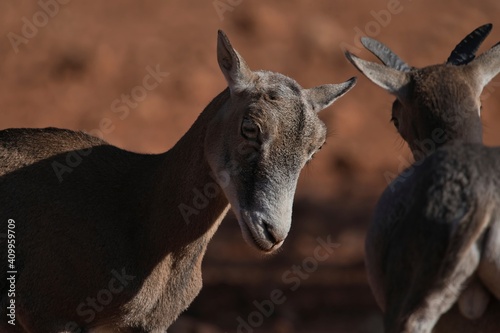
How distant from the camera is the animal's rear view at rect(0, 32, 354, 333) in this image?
301 inches

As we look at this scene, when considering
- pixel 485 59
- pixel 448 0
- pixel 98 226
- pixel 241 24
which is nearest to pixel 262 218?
pixel 98 226

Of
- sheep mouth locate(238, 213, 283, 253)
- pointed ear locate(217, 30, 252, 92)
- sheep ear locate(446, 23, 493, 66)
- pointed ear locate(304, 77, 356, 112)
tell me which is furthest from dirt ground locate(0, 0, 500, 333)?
sheep mouth locate(238, 213, 283, 253)

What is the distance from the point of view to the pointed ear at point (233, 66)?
313 inches

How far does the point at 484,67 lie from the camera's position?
27.8 feet

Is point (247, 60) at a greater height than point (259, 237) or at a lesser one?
lesser

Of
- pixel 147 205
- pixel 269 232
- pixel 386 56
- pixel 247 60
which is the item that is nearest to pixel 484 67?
pixel 386 56

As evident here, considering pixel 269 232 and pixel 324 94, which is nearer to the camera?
pixel 269 232

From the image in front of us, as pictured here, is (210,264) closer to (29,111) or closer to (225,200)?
(29,111)

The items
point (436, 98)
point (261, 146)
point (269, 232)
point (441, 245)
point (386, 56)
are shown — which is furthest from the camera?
point (386, 56)

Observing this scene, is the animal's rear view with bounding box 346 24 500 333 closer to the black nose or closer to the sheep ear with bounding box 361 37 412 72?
the black nose

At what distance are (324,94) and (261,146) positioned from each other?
971 millimetres

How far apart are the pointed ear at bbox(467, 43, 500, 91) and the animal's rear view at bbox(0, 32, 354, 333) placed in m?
1.06

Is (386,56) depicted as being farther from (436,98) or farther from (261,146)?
(261,146)

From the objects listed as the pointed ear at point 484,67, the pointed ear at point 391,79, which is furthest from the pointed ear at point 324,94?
the pointed ear at point 484,67
